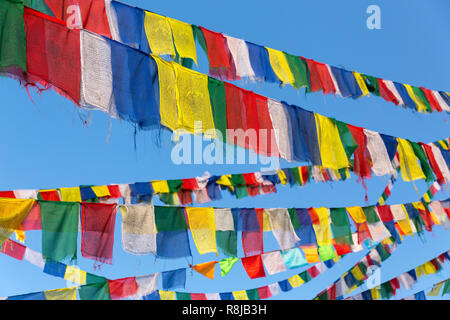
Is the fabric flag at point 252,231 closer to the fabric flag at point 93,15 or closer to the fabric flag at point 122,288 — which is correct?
the fabric flag at point 122,288

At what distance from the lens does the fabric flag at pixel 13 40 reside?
364cm

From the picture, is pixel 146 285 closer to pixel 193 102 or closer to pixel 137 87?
pixel 193 102

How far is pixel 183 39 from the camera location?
589cm

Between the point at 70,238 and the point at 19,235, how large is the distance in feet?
3.87

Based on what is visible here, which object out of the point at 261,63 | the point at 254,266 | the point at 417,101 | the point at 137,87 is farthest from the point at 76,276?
the point at 417,101

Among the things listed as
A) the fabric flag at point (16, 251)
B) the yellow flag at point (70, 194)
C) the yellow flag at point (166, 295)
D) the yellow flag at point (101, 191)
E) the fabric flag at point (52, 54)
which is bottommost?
the yellow flag at point (166, 295)

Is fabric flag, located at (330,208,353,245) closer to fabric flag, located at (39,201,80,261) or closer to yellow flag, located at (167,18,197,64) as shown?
yellow flag, located at (167,18,197,64)

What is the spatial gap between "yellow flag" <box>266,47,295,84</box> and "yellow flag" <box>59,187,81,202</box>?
3.42 meters

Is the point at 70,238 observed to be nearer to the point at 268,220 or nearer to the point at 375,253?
the point at 268,220

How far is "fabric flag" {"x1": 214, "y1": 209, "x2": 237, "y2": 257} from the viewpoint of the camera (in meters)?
7.22

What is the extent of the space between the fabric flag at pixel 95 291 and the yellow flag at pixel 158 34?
3.15m

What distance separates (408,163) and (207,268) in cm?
334

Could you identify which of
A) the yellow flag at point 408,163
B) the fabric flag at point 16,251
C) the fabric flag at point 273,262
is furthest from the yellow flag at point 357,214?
the fabric flag at point 16,251
